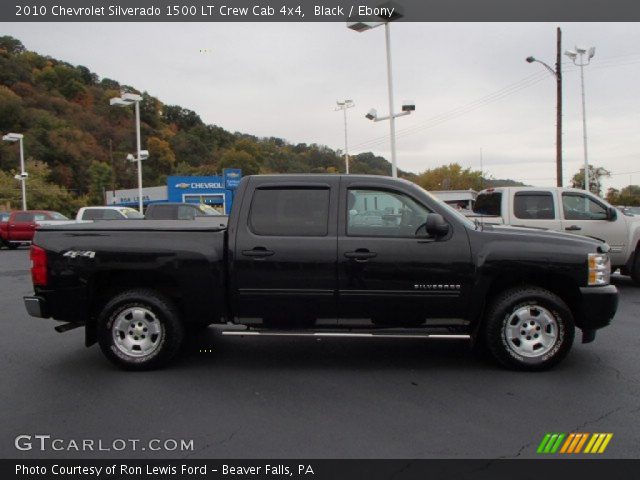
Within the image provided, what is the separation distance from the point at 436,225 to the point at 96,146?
9199cm

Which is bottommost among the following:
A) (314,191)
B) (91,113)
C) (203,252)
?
(203,252)

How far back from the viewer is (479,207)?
35.0 ft

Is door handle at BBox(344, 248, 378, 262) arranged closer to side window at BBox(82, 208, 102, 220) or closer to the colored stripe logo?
the colored stripe logo

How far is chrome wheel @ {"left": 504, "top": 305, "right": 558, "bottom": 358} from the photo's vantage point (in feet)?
16.3

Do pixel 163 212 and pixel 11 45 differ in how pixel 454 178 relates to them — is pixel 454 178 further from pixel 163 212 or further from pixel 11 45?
pixel 11 45

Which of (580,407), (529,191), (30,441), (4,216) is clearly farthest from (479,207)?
(4,216)

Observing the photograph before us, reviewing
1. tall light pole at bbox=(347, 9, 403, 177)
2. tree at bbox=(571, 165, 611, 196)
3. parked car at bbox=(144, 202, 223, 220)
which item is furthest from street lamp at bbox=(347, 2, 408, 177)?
tree at bbox=(571, 165, 611, 196)

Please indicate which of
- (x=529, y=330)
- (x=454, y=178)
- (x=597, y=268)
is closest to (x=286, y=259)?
(x=529, y=330)

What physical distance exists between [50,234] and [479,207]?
26.8ft

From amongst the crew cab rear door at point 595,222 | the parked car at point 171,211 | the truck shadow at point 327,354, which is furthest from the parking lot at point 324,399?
the parked car at point 171,211

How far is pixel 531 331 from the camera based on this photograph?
197 inches

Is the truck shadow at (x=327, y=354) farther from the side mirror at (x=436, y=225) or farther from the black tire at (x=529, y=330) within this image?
the side mirror at (x=436, y=225)

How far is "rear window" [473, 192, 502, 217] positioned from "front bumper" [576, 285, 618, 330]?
16.8 ft
